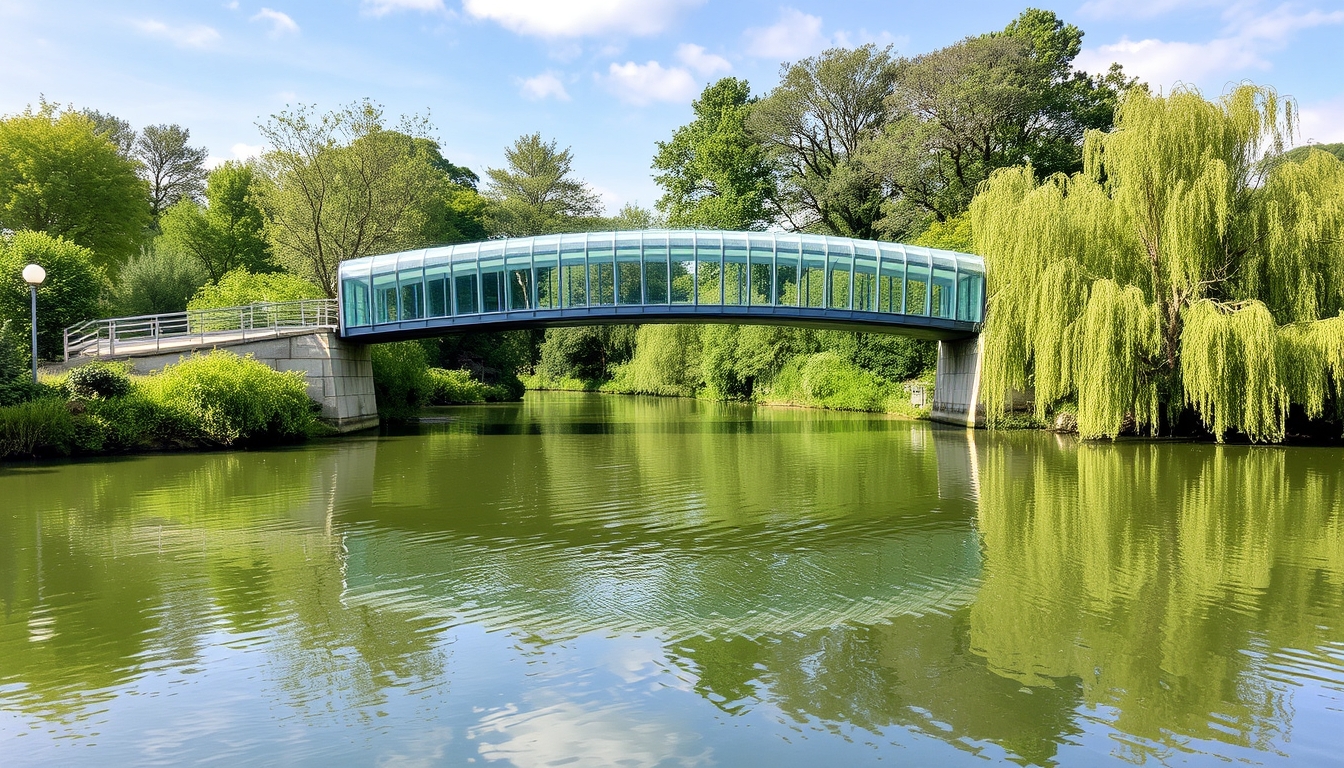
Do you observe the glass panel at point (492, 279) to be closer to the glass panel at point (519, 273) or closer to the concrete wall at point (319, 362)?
the glass panel at point (519, 273)

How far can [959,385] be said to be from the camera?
106 feet

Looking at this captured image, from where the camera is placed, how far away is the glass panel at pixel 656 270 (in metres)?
30.9

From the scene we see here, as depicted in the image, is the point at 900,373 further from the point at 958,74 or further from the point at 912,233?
the point at 958,74

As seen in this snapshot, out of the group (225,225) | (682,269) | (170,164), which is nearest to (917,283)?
(682,269)

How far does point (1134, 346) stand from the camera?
2234 cm

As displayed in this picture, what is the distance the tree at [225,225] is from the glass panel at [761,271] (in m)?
33.0

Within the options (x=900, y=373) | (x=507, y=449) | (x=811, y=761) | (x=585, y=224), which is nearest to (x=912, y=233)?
(x=900, y=373)

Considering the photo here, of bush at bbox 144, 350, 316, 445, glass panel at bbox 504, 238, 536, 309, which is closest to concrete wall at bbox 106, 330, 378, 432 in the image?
bush at bbox 144, 350, 316, 445

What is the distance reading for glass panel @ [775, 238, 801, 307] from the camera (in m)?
31.3

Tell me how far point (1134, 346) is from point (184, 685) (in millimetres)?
21818

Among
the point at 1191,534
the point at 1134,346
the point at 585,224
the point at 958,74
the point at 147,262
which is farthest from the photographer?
the point at 585,224

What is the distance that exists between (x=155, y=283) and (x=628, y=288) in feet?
82.7

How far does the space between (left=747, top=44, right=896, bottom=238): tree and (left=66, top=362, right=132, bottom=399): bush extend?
99.0ft

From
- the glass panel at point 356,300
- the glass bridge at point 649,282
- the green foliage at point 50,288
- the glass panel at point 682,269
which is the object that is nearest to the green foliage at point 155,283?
the green foliage at point 50,288
